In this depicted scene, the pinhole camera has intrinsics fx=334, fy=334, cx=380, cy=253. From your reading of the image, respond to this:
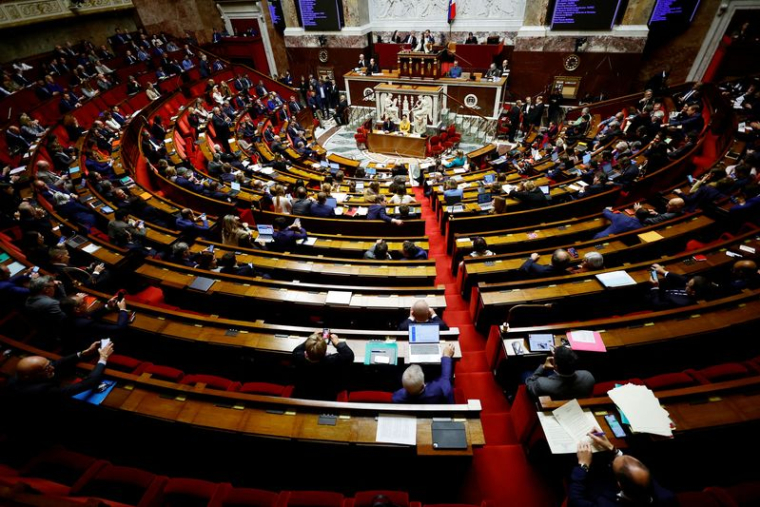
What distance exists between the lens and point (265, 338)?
3994mm

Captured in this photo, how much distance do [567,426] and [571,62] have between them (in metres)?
15.9

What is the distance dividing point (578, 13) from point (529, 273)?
44.6 feet

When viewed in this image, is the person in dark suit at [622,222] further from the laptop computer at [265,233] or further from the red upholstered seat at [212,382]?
the red upholstered seat at [212,382]

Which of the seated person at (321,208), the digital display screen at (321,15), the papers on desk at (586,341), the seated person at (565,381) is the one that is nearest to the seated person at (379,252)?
the seated person at (321,208)

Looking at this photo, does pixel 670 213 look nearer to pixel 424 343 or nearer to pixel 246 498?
pixel 424 343

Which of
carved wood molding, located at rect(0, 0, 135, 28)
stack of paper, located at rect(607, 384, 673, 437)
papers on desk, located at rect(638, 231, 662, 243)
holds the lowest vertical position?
papers on desk, located at rect(638, 231, 662, 243)

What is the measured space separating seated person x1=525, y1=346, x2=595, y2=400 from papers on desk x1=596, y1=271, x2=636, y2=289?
1.76 m

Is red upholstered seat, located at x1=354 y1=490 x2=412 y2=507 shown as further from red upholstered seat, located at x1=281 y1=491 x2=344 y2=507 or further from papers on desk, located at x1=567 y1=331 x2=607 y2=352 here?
papers on desk, located at x1=567 y1=331 x2=607 y2=352

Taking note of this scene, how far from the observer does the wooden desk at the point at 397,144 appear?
13211 millimetres

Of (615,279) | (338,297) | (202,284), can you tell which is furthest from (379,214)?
(615,279)

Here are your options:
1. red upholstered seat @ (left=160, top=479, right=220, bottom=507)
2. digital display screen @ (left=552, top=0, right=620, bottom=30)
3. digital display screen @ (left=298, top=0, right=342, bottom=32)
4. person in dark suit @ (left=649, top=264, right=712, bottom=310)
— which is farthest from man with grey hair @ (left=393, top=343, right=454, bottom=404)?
digital display screen @ (left=298, top=0, right=342, bottom=32)

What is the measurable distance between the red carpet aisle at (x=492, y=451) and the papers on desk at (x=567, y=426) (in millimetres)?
825

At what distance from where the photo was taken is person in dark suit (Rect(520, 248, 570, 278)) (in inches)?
178

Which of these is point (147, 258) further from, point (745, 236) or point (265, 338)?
point (745, 236)
